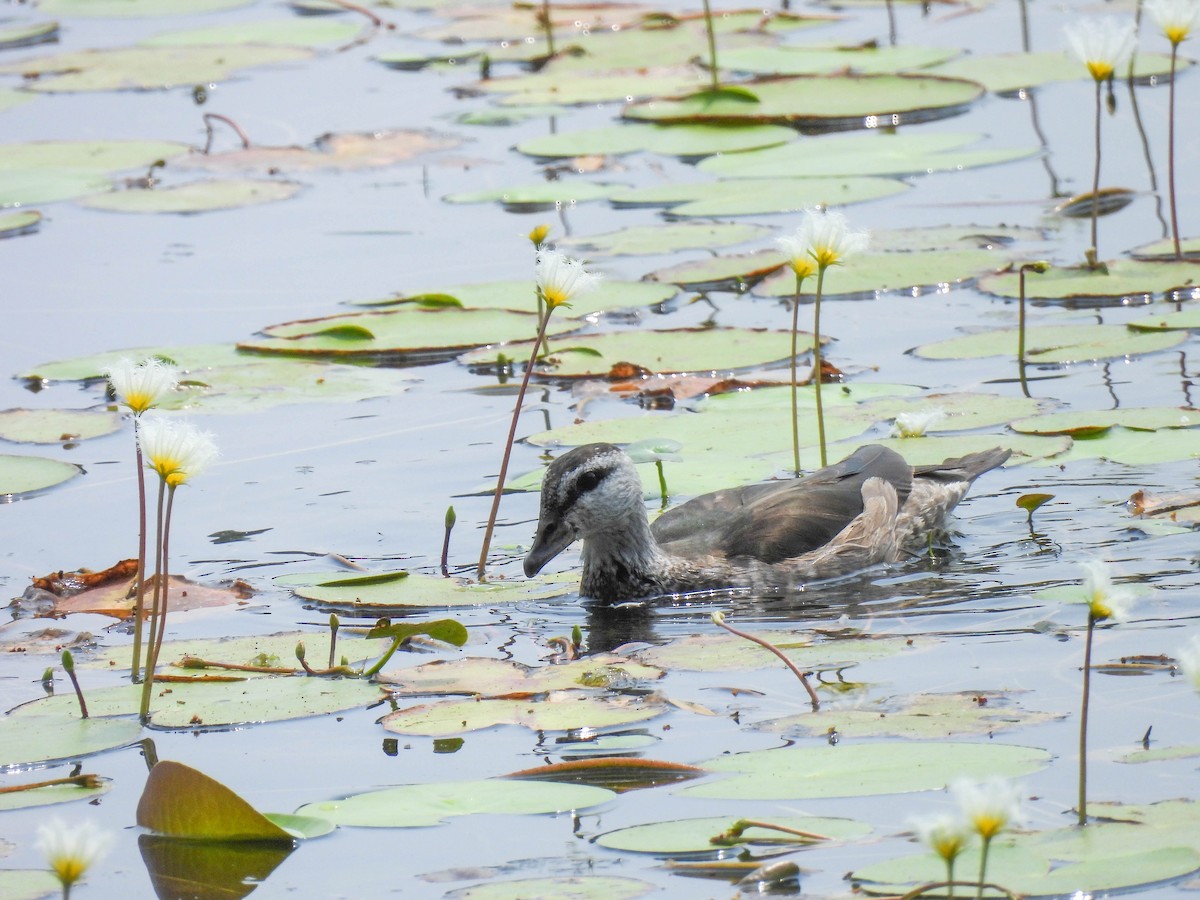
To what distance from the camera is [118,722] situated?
229 inches

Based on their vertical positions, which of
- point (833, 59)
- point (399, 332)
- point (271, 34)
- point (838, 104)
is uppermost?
point (271, 34)

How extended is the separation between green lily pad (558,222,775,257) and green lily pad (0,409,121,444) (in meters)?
3.29

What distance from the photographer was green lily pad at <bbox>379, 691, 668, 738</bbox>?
5.75m

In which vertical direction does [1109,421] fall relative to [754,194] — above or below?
below

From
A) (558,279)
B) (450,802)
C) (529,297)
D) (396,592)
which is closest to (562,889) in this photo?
(450,802)

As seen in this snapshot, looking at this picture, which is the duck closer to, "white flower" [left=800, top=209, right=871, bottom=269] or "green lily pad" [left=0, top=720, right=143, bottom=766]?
"white flower" [left=800, top=209, right=871, bottom=269]

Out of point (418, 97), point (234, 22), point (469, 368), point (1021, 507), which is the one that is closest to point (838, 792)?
point (1021, 507)

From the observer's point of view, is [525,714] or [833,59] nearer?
[525,714]

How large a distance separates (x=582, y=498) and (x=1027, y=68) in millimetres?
8665

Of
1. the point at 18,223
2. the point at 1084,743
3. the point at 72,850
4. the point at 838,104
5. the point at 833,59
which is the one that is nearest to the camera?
the point at 72,850

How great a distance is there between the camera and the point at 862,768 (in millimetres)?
5066

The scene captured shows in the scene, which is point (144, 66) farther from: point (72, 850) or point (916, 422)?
point (72, 850)

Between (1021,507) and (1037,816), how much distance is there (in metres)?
3.36

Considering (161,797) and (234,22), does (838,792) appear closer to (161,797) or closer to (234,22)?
(161,797)
